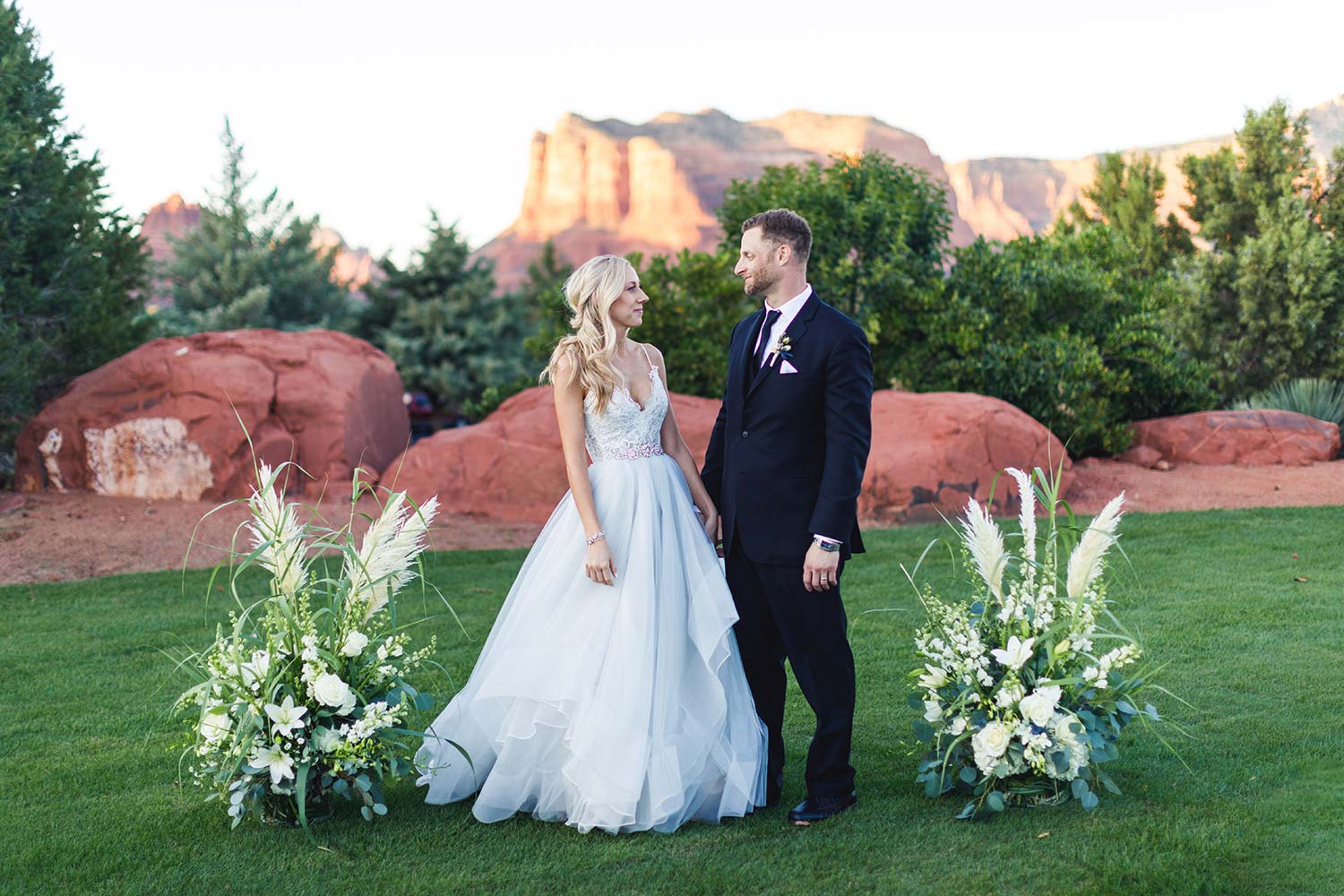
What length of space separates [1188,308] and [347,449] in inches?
516

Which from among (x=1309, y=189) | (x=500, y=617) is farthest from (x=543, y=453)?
(x=1309, y=189)

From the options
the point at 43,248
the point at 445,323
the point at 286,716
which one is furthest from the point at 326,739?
the point at 445,323

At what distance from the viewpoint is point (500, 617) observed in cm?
462

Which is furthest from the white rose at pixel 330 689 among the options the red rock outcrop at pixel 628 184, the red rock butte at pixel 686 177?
the red rock outcrop at pixel 628 184

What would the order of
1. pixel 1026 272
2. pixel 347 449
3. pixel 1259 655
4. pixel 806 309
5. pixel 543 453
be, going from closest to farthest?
1. pixel 806 309
2. pixel 1259 655
3. pixel 543 453
4. pixel 347 449
5. pixel 1026 272

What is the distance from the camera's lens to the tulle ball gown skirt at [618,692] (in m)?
4.22

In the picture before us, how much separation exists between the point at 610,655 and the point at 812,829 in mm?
1007

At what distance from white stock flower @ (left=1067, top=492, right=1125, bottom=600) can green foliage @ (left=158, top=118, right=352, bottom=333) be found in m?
24.4

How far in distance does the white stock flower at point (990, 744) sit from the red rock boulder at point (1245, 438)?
32.7ft

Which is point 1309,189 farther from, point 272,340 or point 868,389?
point 868,389

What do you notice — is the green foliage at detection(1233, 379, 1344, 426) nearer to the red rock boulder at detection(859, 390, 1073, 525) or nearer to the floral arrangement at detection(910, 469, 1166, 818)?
the red rock boulder at detection(859, 390, 1073, 525)

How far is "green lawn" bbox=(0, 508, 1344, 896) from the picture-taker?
3.88 meters

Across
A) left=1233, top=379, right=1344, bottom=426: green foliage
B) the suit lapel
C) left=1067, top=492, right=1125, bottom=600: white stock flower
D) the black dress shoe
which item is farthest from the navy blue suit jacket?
left=1233, top=379, right=1344, bottom=426: green foliage

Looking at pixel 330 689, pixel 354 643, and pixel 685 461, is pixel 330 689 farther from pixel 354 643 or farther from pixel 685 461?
pixel 685 461
